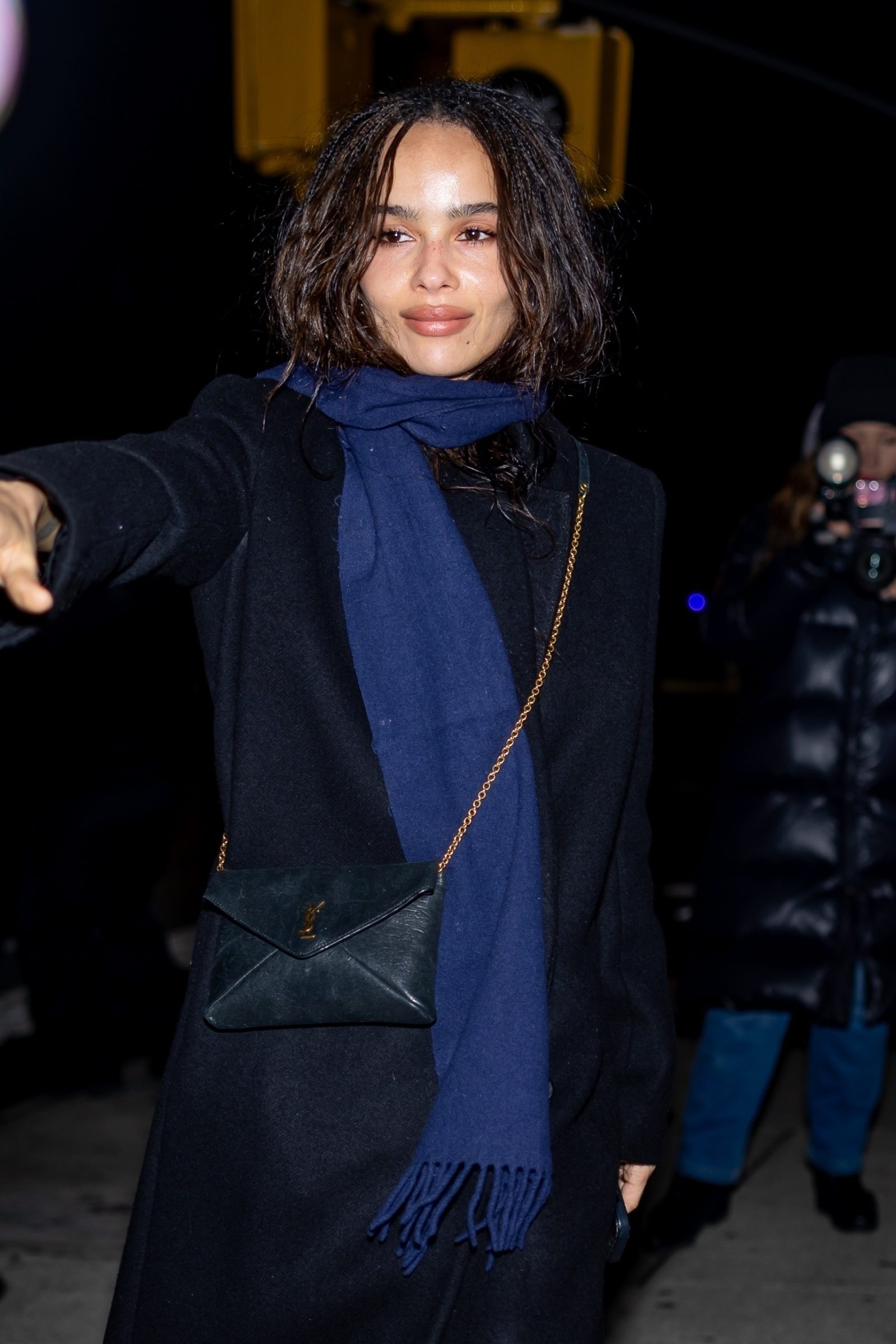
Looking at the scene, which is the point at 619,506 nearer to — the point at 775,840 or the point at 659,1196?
the point at 775,840

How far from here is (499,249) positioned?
2211mm

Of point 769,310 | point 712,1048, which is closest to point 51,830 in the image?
point 712,1048

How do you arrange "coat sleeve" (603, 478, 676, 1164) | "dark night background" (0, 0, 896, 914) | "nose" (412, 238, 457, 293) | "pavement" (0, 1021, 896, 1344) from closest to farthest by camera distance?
"nose" (412, 238, 457, 293)
"coat sleeve" (603, 478, 676, 1164)
"dark night background" (0, 0, 896, 914)
"pavement" (0, 1021, 896, 1344)

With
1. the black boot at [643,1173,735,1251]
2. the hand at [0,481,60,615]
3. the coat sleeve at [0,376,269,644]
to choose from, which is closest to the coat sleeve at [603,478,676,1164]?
the coat sleeve at [0,376,269,644]

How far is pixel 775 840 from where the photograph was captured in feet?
15.0

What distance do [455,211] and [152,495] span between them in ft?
2.09

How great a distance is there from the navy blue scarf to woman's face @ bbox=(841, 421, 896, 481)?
2976 millimetres

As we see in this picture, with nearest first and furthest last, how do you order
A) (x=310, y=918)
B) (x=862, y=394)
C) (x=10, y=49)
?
(x=310, y=918)
(x=862, y=394)
(x=10, y=49)

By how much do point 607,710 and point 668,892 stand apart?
6.58 m

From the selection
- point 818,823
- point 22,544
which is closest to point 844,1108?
point 818,823

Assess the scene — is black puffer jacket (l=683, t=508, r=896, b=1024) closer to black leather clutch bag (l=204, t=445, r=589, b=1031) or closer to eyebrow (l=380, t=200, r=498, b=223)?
Answer: eyebrow (l=380, t=200, r=498, b=223)

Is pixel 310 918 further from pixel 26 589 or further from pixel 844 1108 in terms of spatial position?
pixel 844 1108

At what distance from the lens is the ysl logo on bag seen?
6.44 feet

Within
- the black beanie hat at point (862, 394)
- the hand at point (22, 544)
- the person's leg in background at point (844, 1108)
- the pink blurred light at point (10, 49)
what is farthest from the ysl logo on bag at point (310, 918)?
the pink blurred light at point (10, 49)
